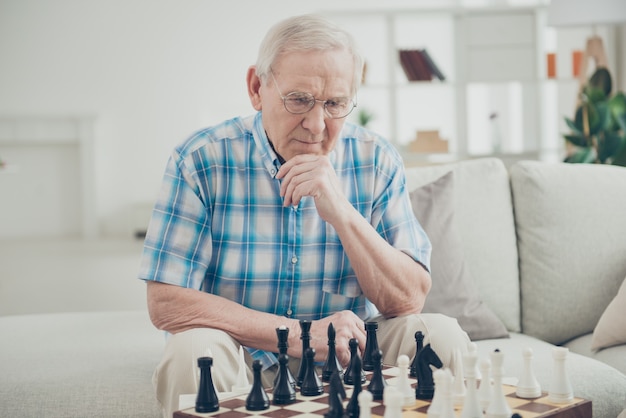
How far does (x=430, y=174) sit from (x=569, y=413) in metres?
1.28

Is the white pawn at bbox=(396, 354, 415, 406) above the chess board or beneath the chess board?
above

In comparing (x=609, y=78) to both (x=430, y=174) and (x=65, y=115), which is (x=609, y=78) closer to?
(x=430, y=174)

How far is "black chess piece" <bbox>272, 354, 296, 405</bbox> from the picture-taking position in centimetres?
125

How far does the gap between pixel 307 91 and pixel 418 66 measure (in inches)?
184

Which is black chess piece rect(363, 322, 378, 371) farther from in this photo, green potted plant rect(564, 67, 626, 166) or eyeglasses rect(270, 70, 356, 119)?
green potted plant rect(564, 67, 626, 166)

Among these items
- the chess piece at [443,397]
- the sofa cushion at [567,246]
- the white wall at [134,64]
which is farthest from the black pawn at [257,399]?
the white wall at [134,64]

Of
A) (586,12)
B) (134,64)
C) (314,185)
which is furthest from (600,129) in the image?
(134,64)

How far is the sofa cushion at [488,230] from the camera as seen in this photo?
2342 millimetres

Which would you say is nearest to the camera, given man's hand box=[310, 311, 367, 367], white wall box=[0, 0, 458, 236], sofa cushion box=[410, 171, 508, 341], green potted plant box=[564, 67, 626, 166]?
man's hand box=[310, 311, 367, 367]

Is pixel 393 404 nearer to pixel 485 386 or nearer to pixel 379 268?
pixel 485 386

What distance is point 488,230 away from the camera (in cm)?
238

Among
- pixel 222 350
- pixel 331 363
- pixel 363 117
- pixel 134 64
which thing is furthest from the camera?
pixel 134 64

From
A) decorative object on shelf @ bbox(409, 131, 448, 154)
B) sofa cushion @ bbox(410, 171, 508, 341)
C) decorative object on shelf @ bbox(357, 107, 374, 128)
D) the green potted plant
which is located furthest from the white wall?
sofa cushion @ bbox(410, 171, 508, 341)

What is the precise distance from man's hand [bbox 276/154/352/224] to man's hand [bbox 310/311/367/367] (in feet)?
0.70
